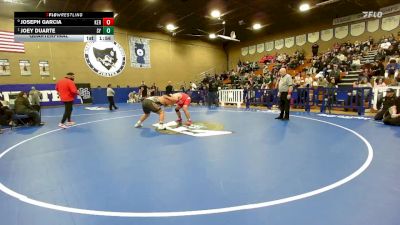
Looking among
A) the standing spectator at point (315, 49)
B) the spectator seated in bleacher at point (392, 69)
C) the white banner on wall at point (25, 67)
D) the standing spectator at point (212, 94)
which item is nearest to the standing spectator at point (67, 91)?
the standing spectator at point (212, 94)

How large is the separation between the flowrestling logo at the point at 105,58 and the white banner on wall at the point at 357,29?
1964 cm

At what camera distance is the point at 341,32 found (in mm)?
20875

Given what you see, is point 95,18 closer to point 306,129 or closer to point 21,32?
point 21,32

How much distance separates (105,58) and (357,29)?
2120 cm

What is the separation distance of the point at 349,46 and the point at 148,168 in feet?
Answer: 66.8

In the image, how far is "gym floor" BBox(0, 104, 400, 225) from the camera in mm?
2410

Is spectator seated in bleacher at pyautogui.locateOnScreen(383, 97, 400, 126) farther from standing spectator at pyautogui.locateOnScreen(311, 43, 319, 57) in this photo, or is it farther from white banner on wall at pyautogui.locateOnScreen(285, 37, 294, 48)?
white banner on wall at pyautogui.locateOnScreen(285, 37, 294, 48)

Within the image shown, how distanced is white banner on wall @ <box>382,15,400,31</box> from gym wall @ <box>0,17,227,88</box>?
16412 mm

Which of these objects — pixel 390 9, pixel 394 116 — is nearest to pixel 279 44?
pixel 390 9

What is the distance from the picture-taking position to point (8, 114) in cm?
848

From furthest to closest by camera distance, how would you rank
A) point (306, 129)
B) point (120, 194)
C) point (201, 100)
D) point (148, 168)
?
point (201, 100), point (306, 129), point (148, 168), point (120, 194)

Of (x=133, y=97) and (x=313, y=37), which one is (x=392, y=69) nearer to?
(x=313, y=37)

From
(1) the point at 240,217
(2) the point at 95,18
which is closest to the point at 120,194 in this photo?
(1) the point at 240,217

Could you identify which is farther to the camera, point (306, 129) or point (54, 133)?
point (54, 133)
